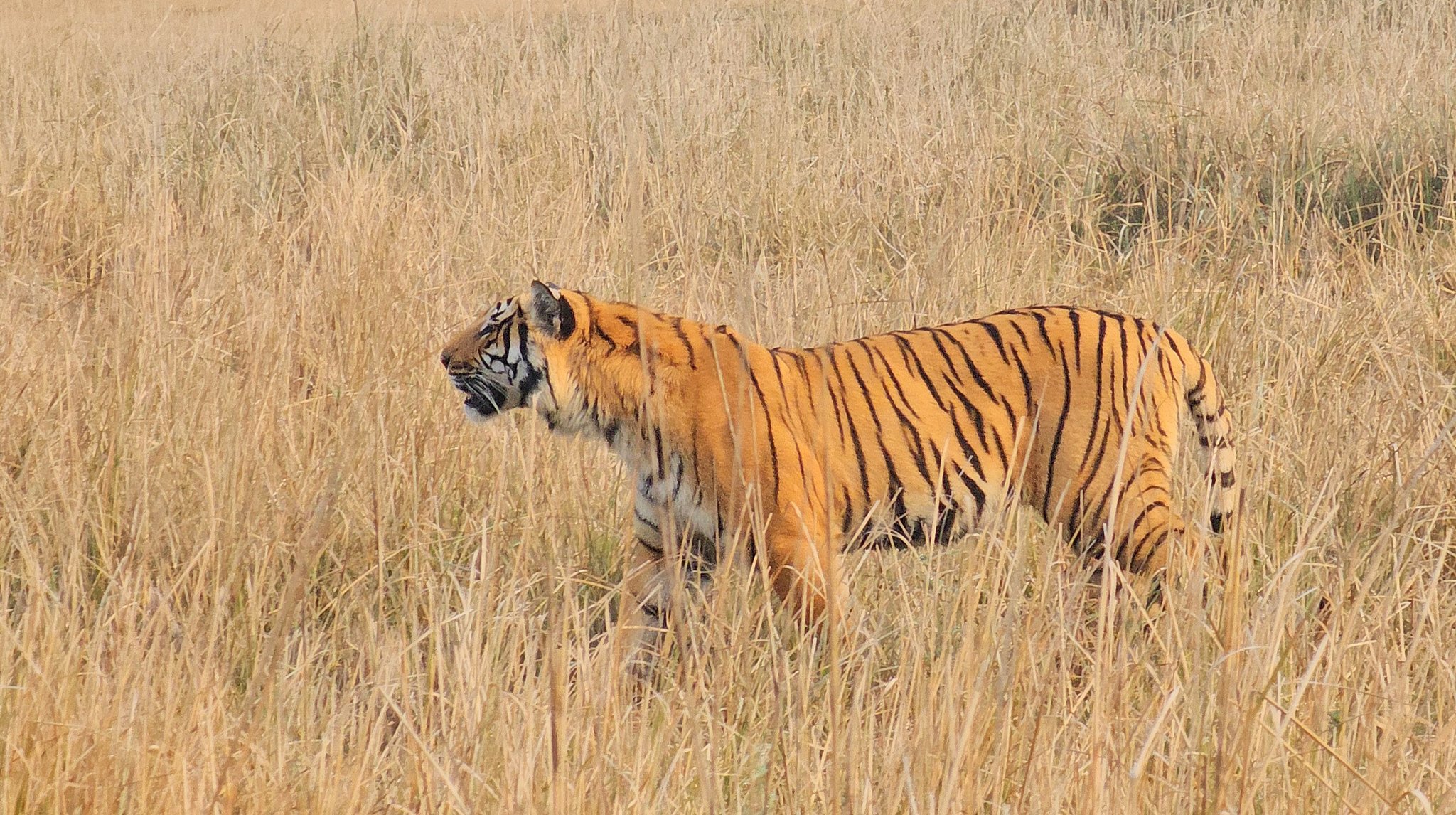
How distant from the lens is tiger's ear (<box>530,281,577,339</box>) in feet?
9.36

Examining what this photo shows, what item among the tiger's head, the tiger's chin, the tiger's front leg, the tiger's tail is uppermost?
the tiger's head

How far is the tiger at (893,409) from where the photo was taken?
2.73 metres

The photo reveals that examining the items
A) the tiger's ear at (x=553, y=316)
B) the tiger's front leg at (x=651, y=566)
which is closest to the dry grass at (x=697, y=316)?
the tiger's front leg at (x=651, y=566)

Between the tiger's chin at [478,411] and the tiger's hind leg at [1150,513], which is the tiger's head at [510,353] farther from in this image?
the tiger's hind leg at [1150,513]

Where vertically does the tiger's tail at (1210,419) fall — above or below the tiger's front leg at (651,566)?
above

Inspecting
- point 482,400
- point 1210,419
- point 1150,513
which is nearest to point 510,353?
point 482,400

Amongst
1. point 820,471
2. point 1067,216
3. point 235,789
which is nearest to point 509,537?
point 820,471

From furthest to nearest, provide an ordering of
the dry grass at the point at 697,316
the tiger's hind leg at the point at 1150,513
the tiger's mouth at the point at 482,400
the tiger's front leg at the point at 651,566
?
the tiger's mouth at the point at 482,400
the tiger's hind leg at the point at 1150,513
the tiger's front leg at the point at 651,566
the dry grass at the point at 697,316

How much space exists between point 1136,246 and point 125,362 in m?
3.24

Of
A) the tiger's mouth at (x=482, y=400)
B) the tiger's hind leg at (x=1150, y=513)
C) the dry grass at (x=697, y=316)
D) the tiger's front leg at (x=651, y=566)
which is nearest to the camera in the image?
the dry grass at (x=697, y=316)

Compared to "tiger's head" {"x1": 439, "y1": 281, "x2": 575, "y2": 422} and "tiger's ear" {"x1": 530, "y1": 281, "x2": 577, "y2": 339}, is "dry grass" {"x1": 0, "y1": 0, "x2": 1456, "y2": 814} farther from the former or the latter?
"tiger's ear" {"x1": 530, "y1": 281, "x2": 577, "y2": 339}

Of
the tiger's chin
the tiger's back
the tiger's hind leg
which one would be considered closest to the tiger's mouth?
the tiger's chin

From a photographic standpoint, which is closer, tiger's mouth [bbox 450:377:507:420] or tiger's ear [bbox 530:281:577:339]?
tiger's ear [bbox 530:281:577:339]

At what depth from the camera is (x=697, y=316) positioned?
4.11m
